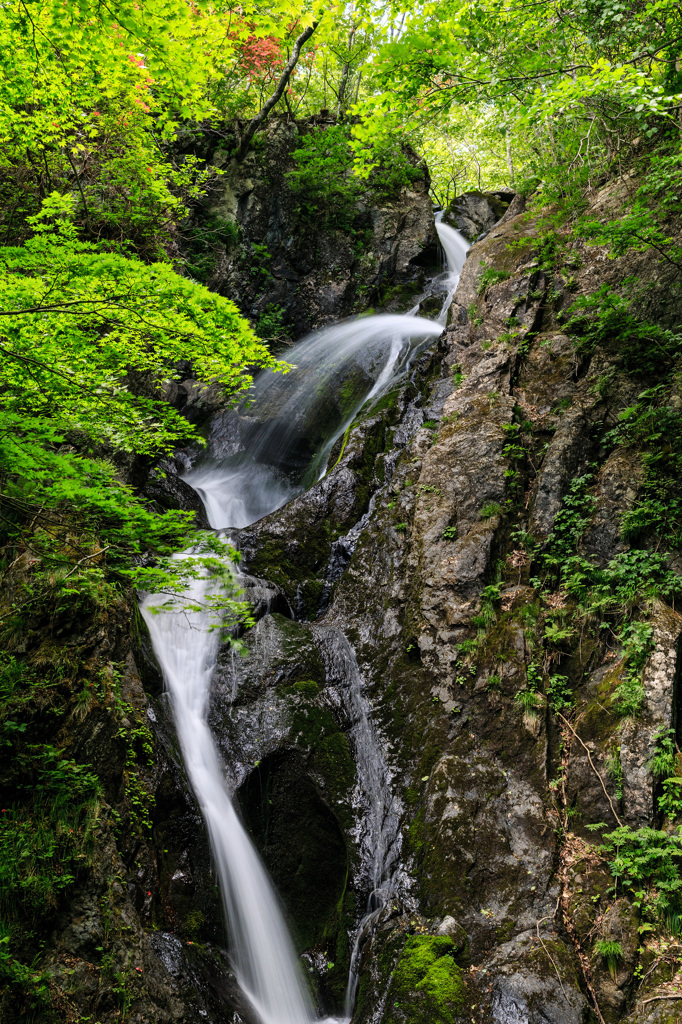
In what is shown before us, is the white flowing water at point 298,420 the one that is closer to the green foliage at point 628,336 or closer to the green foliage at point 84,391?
the green foliage at point 628,336

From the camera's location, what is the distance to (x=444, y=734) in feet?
19.5

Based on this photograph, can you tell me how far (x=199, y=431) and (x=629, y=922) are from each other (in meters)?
11.7

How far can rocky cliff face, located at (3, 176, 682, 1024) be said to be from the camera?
4.23m

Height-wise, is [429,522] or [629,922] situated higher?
[429,522]

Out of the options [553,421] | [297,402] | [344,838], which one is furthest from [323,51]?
[344,838]

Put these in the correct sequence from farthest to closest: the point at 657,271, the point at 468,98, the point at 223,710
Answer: the point at 657,271, the point at 223,710, the point at 468,98

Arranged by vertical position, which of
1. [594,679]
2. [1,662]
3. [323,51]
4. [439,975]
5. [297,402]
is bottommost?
[439,975]

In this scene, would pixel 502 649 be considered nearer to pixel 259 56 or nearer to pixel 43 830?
pixel 43 830

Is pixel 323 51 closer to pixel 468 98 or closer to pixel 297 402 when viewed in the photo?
pixel 297 402

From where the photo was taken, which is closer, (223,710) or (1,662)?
(1,662)

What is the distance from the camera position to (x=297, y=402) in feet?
42.8

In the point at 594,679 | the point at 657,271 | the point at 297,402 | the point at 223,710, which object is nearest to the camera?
the point at 594,679

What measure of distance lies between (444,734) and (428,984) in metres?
2.15

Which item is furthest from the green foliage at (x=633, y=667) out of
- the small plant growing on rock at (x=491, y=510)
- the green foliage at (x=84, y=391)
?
the green foliage at (x=84, y=391)
